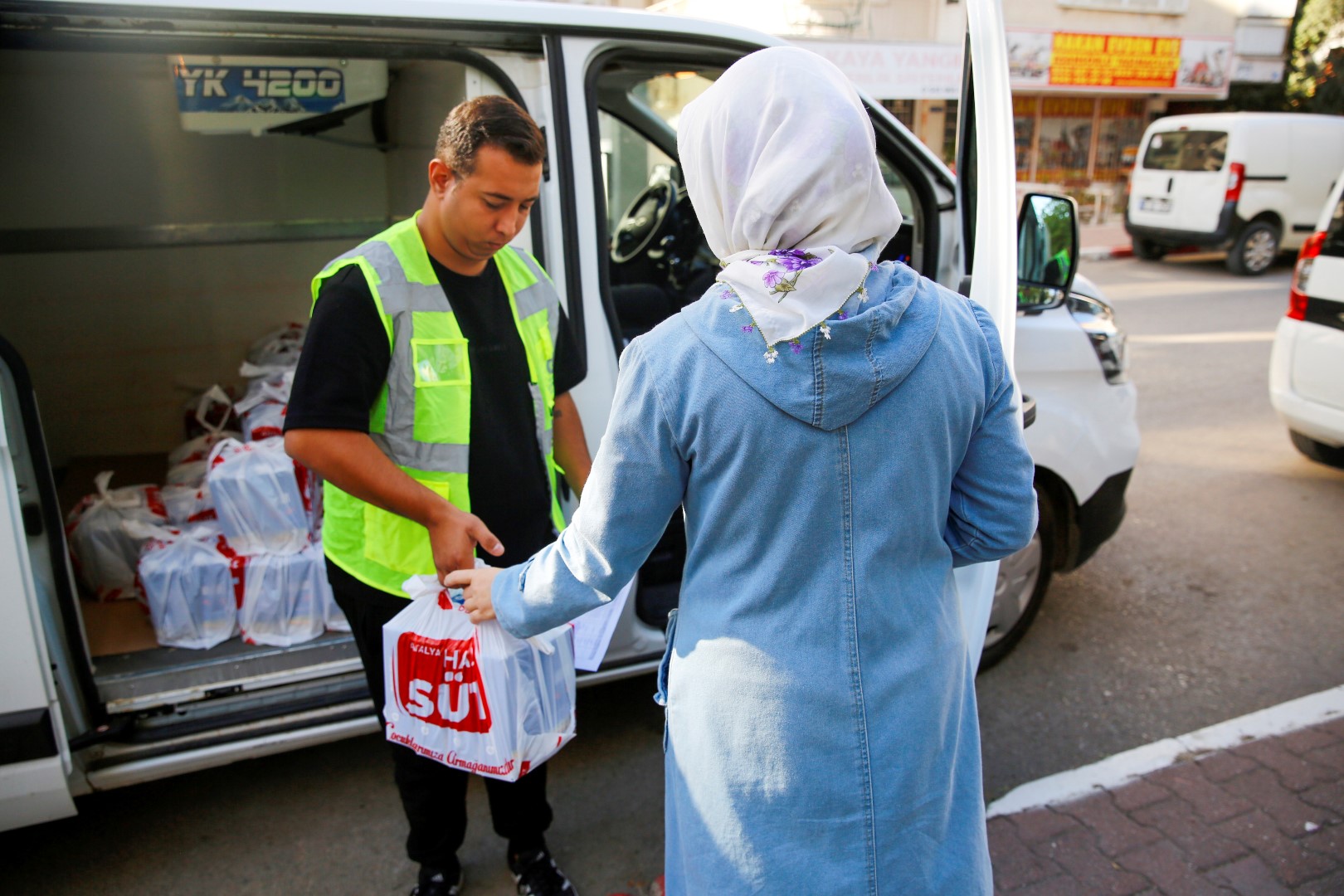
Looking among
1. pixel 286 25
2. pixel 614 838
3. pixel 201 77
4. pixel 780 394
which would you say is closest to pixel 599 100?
pixel 201 77

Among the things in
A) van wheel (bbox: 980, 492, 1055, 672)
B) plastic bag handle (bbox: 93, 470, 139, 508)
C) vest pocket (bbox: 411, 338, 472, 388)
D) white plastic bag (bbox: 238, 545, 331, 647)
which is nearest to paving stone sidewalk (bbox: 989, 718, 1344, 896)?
van wheel (bbox: 980, 492, 1055, 672)

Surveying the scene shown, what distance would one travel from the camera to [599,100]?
155 inches

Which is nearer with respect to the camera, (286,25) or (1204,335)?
(286,25)

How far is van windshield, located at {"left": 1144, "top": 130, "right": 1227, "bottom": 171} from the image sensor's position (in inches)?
483

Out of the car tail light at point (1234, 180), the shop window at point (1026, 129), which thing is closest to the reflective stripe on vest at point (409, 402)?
the car tail light at point (1234, 180)

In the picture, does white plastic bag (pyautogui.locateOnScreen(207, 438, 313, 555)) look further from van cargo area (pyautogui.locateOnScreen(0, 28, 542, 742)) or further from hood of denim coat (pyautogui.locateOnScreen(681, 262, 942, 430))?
hood of denim coat (pyautogui.locateOnScreen(681, 262, 942, 430))

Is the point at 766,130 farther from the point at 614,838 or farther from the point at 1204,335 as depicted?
the point at 1204,335

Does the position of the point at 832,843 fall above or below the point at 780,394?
below

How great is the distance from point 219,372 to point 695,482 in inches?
159

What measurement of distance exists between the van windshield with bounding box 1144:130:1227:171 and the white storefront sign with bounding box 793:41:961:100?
11230mm

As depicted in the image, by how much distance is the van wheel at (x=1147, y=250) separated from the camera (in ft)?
45.2

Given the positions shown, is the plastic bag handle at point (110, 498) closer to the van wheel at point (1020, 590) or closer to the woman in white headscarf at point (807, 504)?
the woman in white headscarf at point (807, 504)

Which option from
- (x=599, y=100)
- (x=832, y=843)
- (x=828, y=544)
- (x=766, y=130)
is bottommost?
(x=832, y=843)

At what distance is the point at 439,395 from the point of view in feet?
6.35
